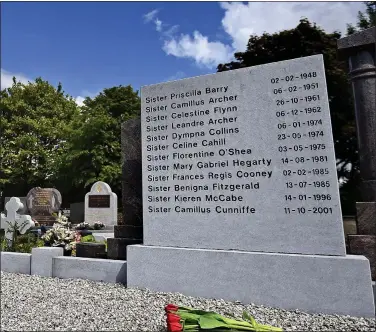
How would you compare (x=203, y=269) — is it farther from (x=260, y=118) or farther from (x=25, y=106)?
(x=25, y=106)

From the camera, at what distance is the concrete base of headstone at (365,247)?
3.36 meters

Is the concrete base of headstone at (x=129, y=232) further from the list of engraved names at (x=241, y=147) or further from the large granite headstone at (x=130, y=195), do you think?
the list of engraved names at (x=241, y=147)

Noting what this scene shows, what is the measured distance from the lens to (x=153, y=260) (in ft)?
12.6

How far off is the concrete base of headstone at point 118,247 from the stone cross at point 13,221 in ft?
10.7

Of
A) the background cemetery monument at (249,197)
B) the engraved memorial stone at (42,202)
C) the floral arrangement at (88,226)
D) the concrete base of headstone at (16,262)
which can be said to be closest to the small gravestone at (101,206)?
the floral arrangement at (88,226)

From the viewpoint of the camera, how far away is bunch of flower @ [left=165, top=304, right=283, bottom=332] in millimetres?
2354

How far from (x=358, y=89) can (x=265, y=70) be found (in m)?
1.55

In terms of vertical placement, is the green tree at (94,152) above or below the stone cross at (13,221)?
above

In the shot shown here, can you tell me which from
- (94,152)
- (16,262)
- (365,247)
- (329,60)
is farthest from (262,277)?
(94,152)

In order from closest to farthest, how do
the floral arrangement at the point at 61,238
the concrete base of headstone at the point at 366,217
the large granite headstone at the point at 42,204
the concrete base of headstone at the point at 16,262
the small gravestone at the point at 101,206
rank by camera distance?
the concrete base of headstone at the point at 366,217 < the concrete base of headstone at the point at 16,262 < the floral arrangement at the point at 61,238 < the small gravestone at the point at 101,206 < the large granite headstone at the point at 42,204

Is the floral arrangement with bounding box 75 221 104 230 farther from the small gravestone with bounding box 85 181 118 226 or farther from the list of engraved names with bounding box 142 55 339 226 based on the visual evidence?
the list of engraved names with bounding box 142 55 339 226

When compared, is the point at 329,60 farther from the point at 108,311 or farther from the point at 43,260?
the point at 108,311

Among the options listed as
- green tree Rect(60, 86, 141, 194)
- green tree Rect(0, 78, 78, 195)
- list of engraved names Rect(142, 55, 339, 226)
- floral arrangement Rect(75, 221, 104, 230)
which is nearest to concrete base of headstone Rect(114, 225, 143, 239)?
list of engraved names Rect(142, 55, 339, 226)

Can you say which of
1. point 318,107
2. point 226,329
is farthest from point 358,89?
point 226,329
